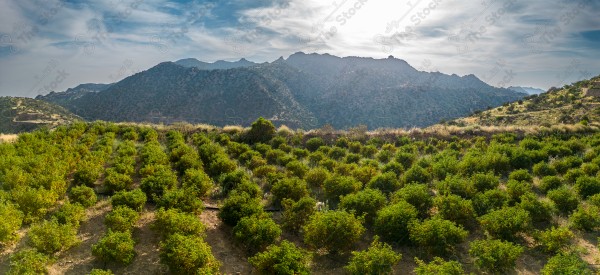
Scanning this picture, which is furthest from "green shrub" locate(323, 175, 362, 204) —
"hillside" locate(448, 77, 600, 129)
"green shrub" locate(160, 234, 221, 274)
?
"hillside" locate(448, 77, 600, 129)

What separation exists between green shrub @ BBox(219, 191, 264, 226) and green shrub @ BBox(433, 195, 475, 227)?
5882 mm

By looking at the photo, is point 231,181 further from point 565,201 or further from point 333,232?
point 565,201

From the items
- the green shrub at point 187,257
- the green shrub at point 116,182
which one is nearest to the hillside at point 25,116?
the green shrub at point 116,182

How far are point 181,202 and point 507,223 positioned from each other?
9.75 m

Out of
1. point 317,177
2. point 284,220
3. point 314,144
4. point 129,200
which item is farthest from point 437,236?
point 314,144

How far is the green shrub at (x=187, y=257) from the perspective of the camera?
25.9 ft

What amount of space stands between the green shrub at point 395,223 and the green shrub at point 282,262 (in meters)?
3.16

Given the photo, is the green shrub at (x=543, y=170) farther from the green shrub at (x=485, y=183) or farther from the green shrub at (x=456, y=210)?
the green shrub at (x=456, y=210)

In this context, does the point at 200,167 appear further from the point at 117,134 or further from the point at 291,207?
the point at 117,134

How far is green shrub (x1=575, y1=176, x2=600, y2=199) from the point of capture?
13.2 m

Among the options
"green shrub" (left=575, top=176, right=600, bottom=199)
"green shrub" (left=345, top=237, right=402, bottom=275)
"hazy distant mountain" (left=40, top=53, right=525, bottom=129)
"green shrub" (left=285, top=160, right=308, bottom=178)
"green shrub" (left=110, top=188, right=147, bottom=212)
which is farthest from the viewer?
"hazy distant mountain" (left=40, top=53, right=525, bottom=129)

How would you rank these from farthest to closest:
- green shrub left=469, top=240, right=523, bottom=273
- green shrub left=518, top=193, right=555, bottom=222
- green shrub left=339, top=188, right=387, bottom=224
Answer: green shrub left=339, top=188, right=387, bottom=224 → green shrub left=518, top=193, right=555, bottom=222 → green shrub left=469, top=240, right=523, bottom=273

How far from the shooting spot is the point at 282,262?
26.6 ft

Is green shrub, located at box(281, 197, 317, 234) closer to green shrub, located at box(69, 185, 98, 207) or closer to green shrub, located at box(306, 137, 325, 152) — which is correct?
green shrub, located at box(69, 185, 98, 207)
